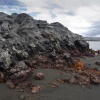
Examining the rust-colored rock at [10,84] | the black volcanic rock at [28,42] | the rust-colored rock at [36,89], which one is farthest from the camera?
the black volcanic rock at [28,42]

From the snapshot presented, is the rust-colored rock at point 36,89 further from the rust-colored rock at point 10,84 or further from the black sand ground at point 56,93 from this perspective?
the rust-colored rock at point 10,84

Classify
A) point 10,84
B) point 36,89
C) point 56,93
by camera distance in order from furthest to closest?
1. point 10,84
2. point 36,89
3. point 56,93

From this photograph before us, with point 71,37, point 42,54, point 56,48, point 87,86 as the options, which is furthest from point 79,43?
Answer: point 87,86

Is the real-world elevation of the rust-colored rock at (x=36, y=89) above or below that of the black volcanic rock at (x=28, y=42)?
below

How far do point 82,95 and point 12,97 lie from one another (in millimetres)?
5204

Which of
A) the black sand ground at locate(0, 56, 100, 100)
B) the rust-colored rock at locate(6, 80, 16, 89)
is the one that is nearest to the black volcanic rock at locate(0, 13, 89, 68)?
the rust-colored rock at locate(6, 80, 16, 89)

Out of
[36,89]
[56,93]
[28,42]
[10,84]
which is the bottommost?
[56,93]

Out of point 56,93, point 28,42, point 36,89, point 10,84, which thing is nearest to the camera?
point 56,93

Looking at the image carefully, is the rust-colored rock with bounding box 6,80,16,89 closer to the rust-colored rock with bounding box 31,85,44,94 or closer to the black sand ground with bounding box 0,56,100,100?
the black sand ground with bounding box 0,56,100,100

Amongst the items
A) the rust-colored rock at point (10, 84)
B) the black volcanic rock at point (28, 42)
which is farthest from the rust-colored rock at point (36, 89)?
the black volcanic rock at point (28, 42)

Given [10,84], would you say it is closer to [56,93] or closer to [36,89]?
[36,89]

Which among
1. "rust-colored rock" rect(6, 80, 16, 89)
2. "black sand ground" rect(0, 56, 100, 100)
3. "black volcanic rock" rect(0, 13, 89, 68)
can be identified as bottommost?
"black sand ground" rect(0, 56, 100, 100)

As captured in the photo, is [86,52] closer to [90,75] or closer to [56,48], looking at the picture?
[56,48]

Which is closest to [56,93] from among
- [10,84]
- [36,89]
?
[36,89]
